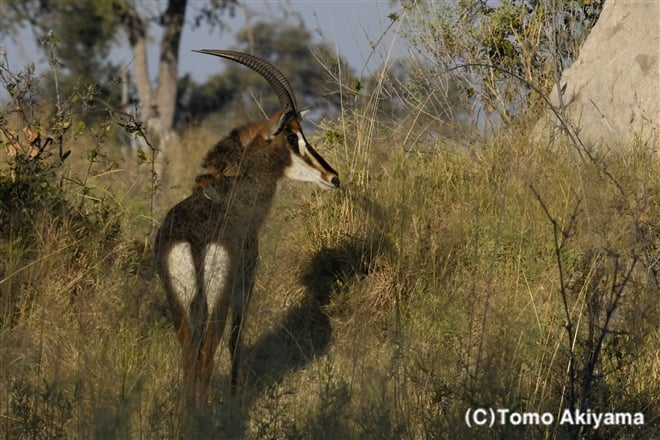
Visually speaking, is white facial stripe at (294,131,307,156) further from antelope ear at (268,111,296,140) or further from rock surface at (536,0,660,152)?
rock surface at (536,0,660,152)

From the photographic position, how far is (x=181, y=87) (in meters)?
37.2

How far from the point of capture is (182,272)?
17.4ft

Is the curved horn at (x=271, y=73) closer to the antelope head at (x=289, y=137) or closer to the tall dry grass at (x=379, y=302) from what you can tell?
the antelope head at (x=289, y=137)

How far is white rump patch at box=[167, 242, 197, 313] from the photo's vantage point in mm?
5285

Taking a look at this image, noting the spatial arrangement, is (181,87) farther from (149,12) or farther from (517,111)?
(517,111)

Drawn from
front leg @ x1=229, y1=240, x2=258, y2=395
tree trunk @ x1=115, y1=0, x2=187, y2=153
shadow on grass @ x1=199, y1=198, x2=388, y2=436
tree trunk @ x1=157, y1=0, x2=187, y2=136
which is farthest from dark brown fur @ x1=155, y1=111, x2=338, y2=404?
tree trunk @ x1=157, y1=0, x2=187, y2=136

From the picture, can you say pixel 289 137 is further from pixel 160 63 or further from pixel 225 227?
pixel 160 63

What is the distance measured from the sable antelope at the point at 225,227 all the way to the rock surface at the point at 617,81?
238 centimetres

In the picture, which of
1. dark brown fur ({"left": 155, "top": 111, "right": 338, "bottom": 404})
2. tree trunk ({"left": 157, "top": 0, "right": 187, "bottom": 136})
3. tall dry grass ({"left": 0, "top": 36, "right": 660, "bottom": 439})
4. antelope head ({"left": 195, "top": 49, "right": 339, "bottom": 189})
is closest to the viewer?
tall dry grass ({"left": 0, "top": 36, "right": 660, "bottom": 439})

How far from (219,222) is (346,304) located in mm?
1766

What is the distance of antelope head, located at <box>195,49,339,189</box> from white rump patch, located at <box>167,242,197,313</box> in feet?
3.54

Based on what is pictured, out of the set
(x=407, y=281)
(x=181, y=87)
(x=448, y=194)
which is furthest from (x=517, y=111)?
(x=181, y=87)

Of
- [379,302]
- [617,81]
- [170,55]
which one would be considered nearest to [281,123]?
[379,302]

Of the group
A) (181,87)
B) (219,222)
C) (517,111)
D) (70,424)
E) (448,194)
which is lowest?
(70,424)
